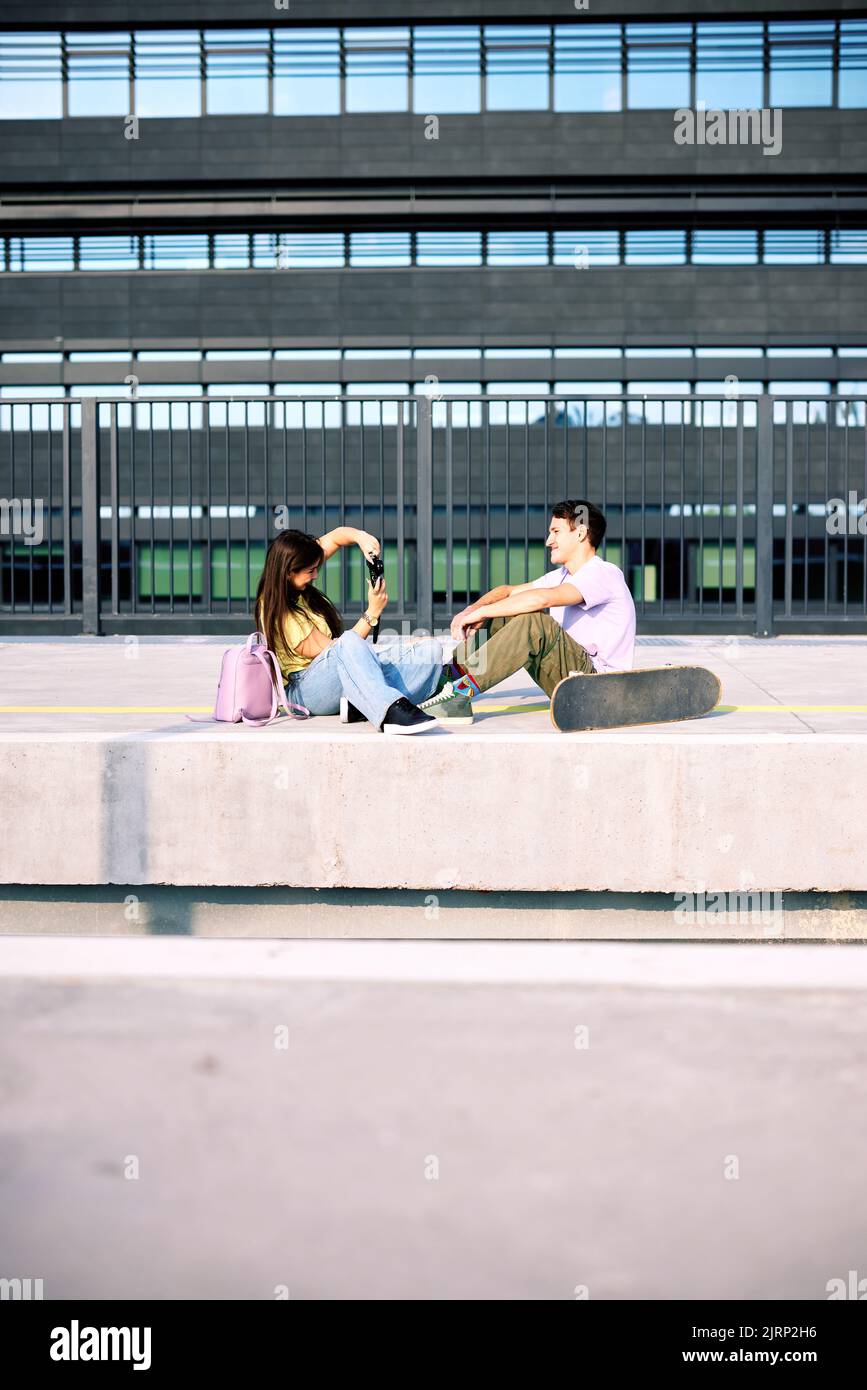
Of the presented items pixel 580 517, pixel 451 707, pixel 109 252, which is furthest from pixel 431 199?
pixel 451 707

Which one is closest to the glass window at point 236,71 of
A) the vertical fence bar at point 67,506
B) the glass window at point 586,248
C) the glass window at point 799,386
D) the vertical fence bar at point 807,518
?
the glass window at point 586,248

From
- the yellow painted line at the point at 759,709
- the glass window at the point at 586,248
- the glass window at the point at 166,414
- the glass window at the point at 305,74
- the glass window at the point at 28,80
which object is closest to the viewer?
the yellow painted line at the point at 759,709

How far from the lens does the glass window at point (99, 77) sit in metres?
32.1

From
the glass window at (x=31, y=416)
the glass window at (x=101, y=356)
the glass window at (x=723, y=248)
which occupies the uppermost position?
the glass window at (x=723, y=248)

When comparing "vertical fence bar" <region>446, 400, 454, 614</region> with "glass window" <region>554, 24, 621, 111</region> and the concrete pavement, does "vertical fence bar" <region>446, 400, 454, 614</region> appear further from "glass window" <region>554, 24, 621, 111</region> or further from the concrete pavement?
"glass window" <region>554, 24, 621, 111</region>

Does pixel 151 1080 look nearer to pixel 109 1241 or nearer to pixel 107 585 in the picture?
pixel 109 1241

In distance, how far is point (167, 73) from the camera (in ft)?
106

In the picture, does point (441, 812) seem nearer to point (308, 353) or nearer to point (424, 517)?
point (424, 517)

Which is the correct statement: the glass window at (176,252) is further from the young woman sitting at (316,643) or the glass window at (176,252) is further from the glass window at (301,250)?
the young woman sitting at (316,643)

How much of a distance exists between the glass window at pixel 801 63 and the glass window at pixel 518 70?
6182 millimetres

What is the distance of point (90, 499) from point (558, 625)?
20.0ft

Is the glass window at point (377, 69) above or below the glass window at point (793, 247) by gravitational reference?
above

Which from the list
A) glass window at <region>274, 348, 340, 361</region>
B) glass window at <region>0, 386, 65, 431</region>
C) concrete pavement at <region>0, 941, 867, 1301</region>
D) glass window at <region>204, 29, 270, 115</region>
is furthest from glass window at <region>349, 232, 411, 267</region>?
concrete pavement at <region>0, 941, 867, 1301</region>

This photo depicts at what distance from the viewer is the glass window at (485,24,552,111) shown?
31.7 meters
